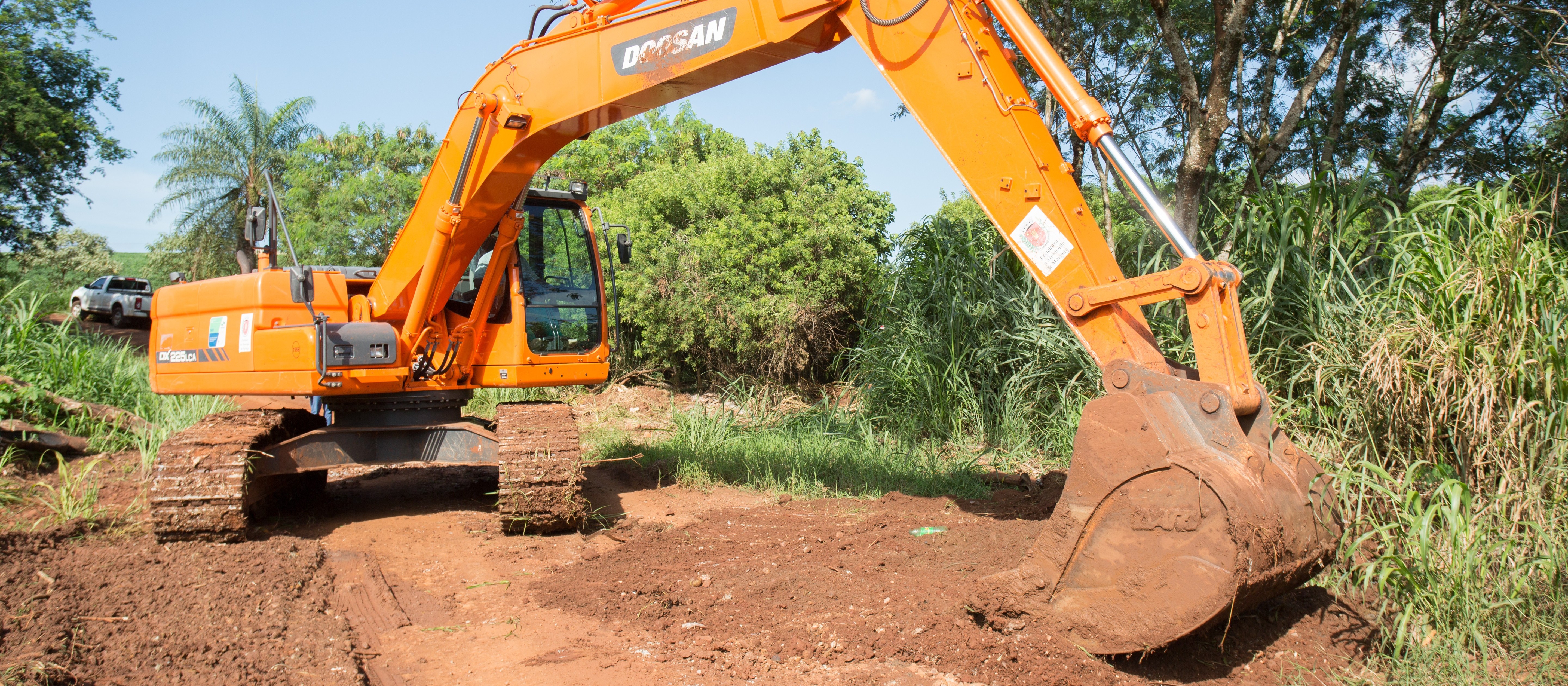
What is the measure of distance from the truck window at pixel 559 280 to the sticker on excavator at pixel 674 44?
186 cm

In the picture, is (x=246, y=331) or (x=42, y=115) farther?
(x=42, y=115)

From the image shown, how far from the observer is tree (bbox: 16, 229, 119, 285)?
1917 cm

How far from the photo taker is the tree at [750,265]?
10844mm

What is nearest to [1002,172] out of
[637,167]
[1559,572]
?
[1559,572]

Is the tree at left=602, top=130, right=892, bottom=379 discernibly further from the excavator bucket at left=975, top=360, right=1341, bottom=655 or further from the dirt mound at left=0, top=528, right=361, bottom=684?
the excavator bucket at left=975, top=360, right=1341, bottom=655

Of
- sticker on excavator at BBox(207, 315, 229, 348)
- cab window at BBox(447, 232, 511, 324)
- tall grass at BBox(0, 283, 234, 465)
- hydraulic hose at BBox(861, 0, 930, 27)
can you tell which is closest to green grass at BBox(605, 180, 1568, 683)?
cab window at BBox(447, 232, 511, 324)

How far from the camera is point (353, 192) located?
19828 mm

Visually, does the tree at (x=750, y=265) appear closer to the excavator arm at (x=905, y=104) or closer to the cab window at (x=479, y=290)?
the cab window at (x=479, y=290)

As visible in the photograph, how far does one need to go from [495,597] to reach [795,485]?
9.20 ft

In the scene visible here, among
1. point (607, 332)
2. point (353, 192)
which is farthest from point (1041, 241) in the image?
point (353, 192)

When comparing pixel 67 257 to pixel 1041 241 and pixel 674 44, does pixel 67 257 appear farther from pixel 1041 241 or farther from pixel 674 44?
pixel 1041 241

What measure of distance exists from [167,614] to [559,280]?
3.19m

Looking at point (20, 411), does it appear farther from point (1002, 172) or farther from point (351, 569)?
point (1002, 172)

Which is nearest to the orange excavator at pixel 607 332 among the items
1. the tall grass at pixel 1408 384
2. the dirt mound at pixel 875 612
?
the dirt mound at pixel 875 612
